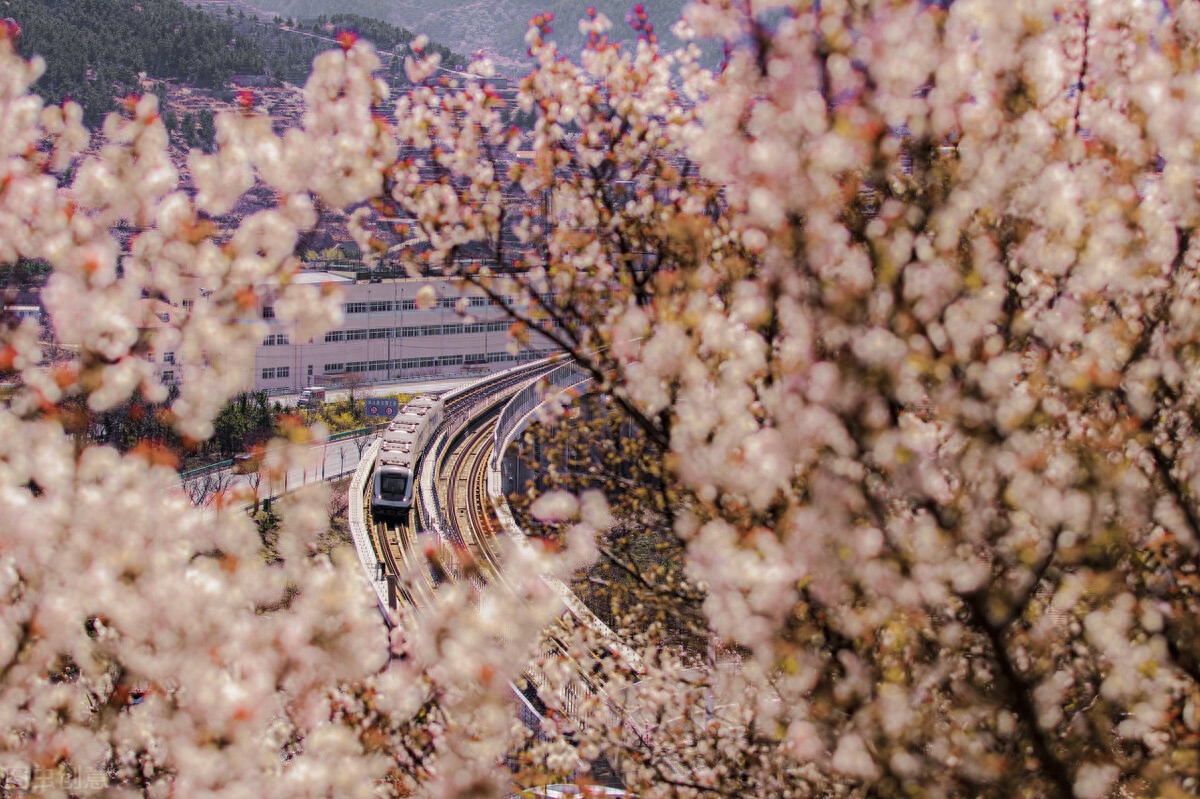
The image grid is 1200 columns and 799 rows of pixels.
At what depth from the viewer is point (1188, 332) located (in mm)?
3324

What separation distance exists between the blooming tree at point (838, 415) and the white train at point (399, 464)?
2040 cm

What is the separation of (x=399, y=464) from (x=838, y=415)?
2243 centimetres

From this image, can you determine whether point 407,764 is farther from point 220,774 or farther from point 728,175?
point 728,175

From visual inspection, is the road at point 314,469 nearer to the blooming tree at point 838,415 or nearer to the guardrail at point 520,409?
the guardrail at point 520,409

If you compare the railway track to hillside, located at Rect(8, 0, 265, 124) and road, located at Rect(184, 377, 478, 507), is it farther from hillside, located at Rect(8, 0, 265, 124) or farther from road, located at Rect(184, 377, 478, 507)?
hillside, located at Rect(8, 0, 265, 124)

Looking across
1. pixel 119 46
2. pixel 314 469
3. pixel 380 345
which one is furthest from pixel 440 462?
pixel 119 46

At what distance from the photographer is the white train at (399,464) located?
24.2m

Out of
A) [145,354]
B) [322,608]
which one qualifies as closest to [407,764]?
[322,608]

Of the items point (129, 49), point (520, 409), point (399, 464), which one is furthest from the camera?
point (129, 49)

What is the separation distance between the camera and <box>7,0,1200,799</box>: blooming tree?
2.96m

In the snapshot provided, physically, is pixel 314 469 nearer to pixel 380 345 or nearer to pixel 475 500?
pixel 475 500

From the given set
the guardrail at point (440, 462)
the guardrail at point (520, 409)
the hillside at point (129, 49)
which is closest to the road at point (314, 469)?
the guardrail at point (440, 462)

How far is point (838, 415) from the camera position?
9.72 ft

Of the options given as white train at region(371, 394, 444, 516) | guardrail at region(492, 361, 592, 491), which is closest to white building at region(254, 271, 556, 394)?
white train at region(371, 394, 444, 516)
